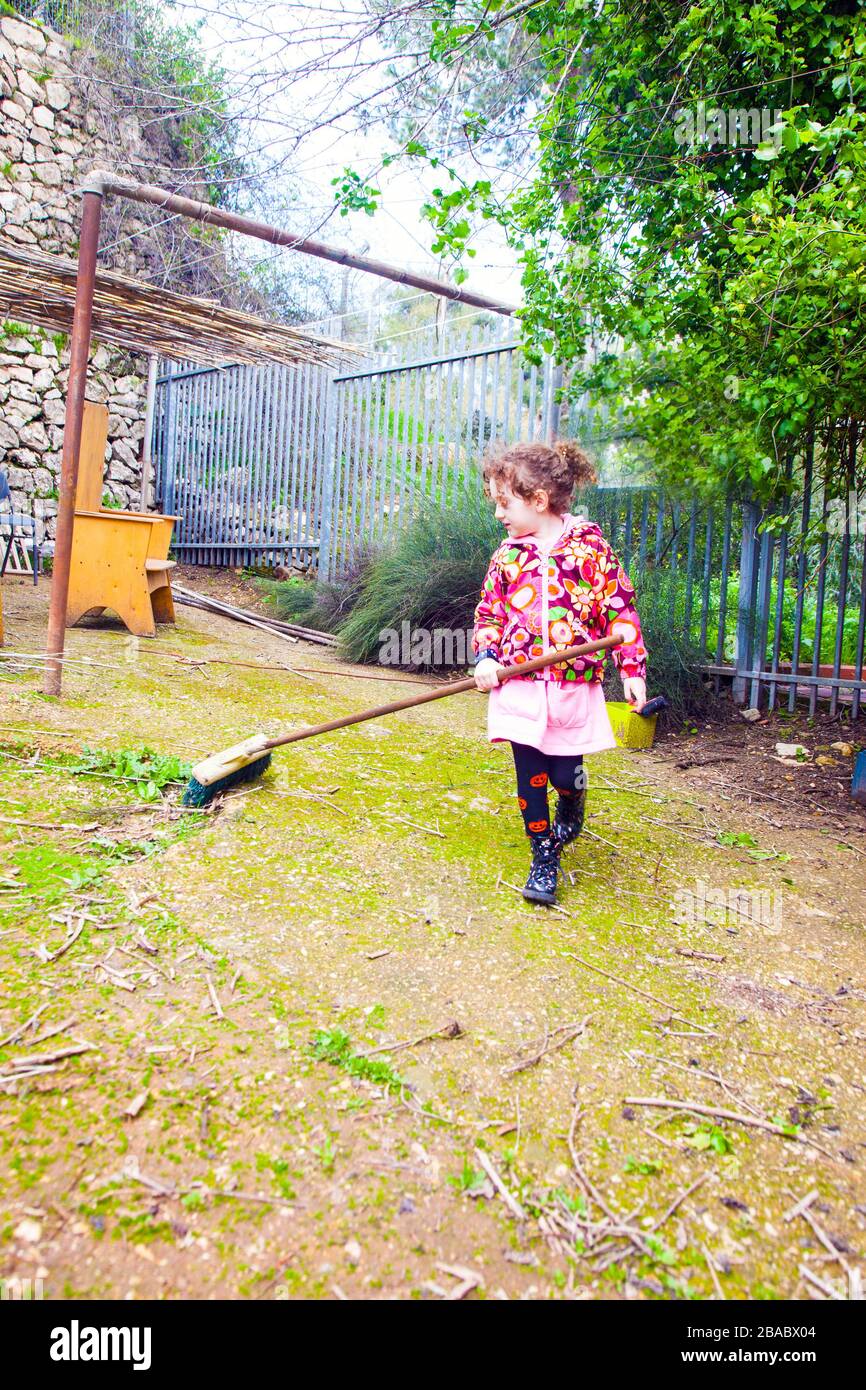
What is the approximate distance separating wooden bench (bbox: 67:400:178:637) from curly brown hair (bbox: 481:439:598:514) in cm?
323

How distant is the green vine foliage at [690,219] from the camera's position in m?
3.35

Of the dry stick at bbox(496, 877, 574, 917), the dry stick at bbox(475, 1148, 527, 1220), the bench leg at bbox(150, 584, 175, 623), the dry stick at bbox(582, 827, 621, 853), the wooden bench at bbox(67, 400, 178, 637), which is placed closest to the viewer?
the dry stick at bbox(475, 1148, 527, 1220)

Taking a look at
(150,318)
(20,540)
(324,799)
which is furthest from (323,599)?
(324,799)

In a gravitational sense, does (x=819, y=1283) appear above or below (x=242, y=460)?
below

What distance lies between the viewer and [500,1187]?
1.38 meters

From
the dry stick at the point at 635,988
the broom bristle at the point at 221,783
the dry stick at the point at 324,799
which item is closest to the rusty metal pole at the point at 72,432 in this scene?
the broom bristle at the point at 221,783

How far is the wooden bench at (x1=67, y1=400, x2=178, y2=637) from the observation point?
5.20 m

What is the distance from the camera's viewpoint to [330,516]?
7.80m

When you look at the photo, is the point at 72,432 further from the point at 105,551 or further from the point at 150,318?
the point at 105,551

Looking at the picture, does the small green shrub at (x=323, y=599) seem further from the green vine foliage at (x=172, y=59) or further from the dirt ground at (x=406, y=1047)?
the green vine foliage at (x=172, y=59)

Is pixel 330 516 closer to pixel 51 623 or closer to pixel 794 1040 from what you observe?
pixel 51 623

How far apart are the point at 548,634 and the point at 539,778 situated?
444mm

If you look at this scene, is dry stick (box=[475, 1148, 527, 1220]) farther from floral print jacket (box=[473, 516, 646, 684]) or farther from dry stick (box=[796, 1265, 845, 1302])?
floral print jacket (box=[473, 516, 646, 684])

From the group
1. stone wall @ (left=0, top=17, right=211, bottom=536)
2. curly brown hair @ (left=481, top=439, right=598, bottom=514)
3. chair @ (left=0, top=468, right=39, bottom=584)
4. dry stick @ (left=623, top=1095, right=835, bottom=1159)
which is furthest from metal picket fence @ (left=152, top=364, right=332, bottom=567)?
dry stick @ (left=623, top=1095, right=835, bottom=1159)
